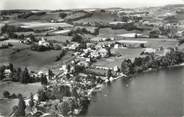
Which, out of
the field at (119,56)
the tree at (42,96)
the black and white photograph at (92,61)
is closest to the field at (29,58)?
the black and white photograph at (92,61)

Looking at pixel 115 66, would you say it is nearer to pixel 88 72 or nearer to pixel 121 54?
pixel 88 72

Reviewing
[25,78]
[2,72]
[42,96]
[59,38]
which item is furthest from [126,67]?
[59,38]

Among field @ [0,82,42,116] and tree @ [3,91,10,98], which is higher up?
tree @ [3,91,10,98]

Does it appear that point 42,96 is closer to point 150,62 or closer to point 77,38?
point 150,62

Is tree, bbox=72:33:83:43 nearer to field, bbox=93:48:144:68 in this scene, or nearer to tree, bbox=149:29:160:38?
field, bbox=93:48:144:68

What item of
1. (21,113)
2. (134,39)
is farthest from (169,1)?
(21,113)

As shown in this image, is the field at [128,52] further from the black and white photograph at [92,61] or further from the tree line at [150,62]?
the tree line at [150,62]

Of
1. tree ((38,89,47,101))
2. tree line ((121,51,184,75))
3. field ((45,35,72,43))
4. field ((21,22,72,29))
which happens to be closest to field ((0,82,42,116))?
tree ((38,89,47,101))

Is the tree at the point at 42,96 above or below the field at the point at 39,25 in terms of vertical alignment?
below
